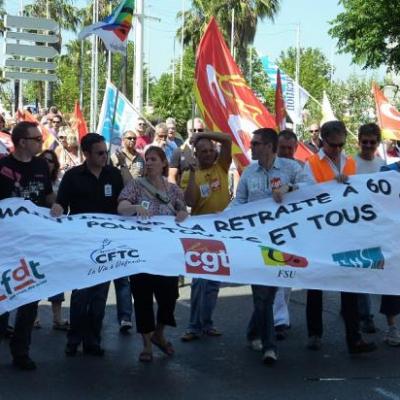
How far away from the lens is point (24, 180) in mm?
6859

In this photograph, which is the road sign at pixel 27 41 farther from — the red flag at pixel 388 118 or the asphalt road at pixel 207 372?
the asphalt road at pixel 207 372

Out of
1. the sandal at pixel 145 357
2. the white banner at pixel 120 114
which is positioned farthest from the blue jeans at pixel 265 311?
the white banner at pixel 120 114

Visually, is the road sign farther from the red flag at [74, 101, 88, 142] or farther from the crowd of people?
the crowd of people

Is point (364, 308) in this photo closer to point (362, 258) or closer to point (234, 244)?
point (362, 258)

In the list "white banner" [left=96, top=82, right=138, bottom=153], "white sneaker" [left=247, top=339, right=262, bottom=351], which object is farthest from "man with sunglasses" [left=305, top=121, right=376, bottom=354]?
"white banner" [left=96, top=82, right=138, bottom=153]

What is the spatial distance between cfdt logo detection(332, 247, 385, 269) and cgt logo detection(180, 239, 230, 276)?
3.05 ft

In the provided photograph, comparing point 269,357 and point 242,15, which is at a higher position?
point 242,15

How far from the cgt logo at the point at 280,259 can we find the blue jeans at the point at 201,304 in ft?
4.21

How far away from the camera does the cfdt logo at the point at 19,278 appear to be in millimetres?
6211

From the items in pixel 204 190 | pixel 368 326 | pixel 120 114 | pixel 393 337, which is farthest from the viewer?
pixel 120 114

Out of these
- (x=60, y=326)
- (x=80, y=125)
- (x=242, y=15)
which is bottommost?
(x=60, y=326)

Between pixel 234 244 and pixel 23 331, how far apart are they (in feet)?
5.58

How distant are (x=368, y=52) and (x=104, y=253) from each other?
86.4 ft

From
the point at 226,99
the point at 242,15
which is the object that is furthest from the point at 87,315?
the point at 242,15
